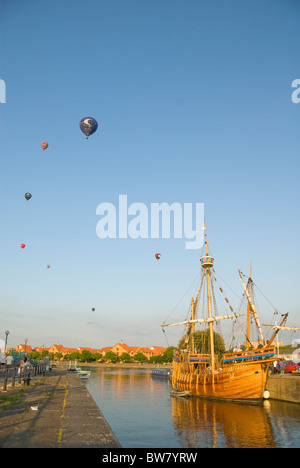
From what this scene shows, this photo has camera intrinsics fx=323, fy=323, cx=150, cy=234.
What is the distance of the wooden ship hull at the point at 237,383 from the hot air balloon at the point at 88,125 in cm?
3052

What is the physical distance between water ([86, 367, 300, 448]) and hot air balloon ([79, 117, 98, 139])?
93.5ft

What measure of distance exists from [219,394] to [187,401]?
4544 millimetres

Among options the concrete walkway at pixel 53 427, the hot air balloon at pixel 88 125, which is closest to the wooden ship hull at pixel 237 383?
the concrete walkway at pixel 53 427

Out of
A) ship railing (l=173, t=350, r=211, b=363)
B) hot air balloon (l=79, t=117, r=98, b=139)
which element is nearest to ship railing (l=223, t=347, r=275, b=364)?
ship railing (l=173, t=350, r=211, b=363)

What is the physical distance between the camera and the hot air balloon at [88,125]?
35.7 m

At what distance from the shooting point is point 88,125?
35.7 meters

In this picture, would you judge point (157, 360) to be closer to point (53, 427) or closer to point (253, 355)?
point (253, 355)

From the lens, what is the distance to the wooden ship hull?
3362 cm

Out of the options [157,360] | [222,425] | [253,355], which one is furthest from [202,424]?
[157,360]

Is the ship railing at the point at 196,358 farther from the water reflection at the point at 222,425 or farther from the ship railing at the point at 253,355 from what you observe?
the water reflection at the point at 222,425

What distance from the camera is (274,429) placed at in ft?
74.1

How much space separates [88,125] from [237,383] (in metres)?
32.7
